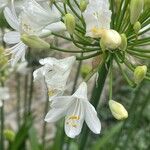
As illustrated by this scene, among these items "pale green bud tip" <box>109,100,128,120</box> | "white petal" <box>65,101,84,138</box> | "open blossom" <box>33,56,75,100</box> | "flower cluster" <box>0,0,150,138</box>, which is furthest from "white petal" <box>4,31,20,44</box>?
"pale green bud tip" <box>109,100,128,120</box>

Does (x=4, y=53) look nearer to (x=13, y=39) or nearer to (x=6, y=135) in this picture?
(x=13, y=39)

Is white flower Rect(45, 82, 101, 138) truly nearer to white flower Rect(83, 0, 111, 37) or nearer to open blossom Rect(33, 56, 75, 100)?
open blossom Rect(33, 56, 75, 100)

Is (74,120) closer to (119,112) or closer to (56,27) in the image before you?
(119,112)

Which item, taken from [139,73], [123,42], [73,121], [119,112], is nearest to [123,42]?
[123,42]

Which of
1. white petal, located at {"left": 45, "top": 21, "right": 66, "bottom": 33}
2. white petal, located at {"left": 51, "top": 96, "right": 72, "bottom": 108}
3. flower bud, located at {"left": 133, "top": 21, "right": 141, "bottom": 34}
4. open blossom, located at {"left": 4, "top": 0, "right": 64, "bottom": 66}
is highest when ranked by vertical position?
flower bud, located at {"left": 133, "top": 21, "right": 141, "bottom": 34}

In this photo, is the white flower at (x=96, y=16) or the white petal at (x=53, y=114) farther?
the white petal at (x=53, y=114)

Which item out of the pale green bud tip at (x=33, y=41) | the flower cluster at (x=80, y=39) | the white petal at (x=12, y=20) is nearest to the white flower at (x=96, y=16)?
the flower cluster at (x=80, y=39)

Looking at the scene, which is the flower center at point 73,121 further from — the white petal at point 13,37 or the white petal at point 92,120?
the white petal at point 13,37
